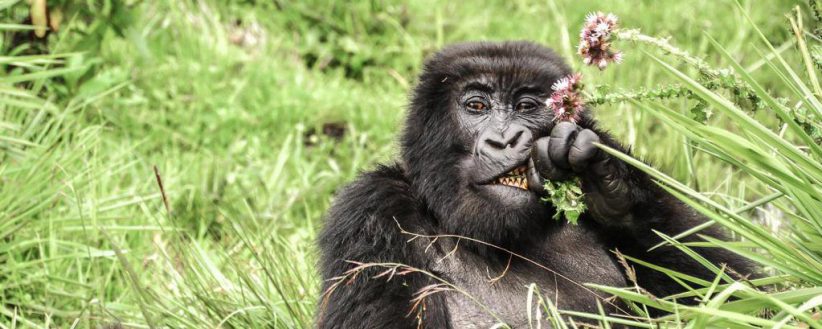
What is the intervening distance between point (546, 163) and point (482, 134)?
0.42 m

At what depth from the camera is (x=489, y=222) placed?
3568mm

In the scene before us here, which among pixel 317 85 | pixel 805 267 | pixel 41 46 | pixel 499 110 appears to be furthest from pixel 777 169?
pixel 317 85

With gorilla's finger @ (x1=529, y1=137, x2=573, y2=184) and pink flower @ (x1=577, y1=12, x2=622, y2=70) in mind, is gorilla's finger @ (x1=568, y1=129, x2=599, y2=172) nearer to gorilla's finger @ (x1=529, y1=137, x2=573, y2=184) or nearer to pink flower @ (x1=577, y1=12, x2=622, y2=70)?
gorilla's finger @ (x1=529, y1=137, x2=573, y2=184)

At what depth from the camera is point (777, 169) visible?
8.73ft

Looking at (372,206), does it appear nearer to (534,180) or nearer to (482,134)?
(482,134)

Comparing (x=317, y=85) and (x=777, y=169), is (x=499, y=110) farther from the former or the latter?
(x=317, y=85)

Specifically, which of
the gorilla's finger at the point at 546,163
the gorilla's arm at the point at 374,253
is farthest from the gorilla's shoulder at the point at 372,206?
the gorilla's finger at the point at 546,163

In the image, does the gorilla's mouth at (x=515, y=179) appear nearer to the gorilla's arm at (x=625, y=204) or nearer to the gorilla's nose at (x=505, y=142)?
the gorilla's nose at (x=505, y=142)

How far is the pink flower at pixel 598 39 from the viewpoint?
2.88 metres

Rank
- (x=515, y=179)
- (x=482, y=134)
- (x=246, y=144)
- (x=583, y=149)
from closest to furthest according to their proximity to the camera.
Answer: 1. (x=583, y=149)
2. (x=515, y=179)
3. (x=482, y=134)
4. (x=246, y=144)

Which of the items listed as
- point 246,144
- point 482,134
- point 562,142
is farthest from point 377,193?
point 246,144

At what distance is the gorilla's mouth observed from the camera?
3.58m

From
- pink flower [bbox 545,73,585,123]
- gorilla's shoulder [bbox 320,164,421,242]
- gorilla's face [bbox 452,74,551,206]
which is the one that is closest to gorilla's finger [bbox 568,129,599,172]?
pink flower [bbox 545,73,585,123]

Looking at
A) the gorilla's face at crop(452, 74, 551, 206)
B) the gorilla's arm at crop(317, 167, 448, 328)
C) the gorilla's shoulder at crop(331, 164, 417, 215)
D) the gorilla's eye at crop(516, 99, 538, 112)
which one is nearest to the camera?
the gorilla's arm at crop(317, 167, 448, 328)
